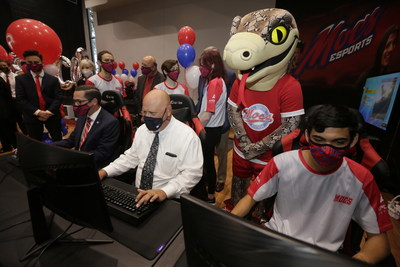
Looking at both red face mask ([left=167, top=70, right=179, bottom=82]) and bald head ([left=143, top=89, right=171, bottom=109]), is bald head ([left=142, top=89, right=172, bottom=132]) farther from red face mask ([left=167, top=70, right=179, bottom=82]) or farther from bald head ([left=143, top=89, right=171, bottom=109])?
red face mask ([left=167, top=70, right=179, bottom=82])

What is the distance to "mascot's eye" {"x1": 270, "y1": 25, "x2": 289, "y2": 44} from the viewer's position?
1.33 meters

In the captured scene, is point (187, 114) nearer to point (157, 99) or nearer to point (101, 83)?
point (157, 99)

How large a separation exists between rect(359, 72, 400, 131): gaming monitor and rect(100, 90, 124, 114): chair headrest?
3127mm

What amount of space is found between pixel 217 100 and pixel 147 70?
1614 mm

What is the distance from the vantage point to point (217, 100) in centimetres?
223

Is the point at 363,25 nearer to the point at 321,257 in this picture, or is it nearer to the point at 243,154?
the point at 243,154

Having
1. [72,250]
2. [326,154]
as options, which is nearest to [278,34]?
[326,154]

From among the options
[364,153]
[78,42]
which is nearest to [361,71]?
[364,153]

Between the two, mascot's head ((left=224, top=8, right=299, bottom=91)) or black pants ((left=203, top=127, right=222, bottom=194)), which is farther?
black pants ((left=203, top=127, right=222, bottom=194))

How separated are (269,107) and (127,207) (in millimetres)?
1140

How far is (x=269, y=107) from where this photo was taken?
1.45 metres

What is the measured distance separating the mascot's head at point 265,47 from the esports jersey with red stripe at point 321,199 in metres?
0.64

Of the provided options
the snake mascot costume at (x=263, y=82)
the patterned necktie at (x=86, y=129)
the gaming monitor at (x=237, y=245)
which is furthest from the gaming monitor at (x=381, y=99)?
the patterned necktie at (x=86, y=129)

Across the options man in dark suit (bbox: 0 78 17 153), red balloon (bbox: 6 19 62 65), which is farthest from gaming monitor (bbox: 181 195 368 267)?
man in dark suit (bbox: 0 78 17 153)
